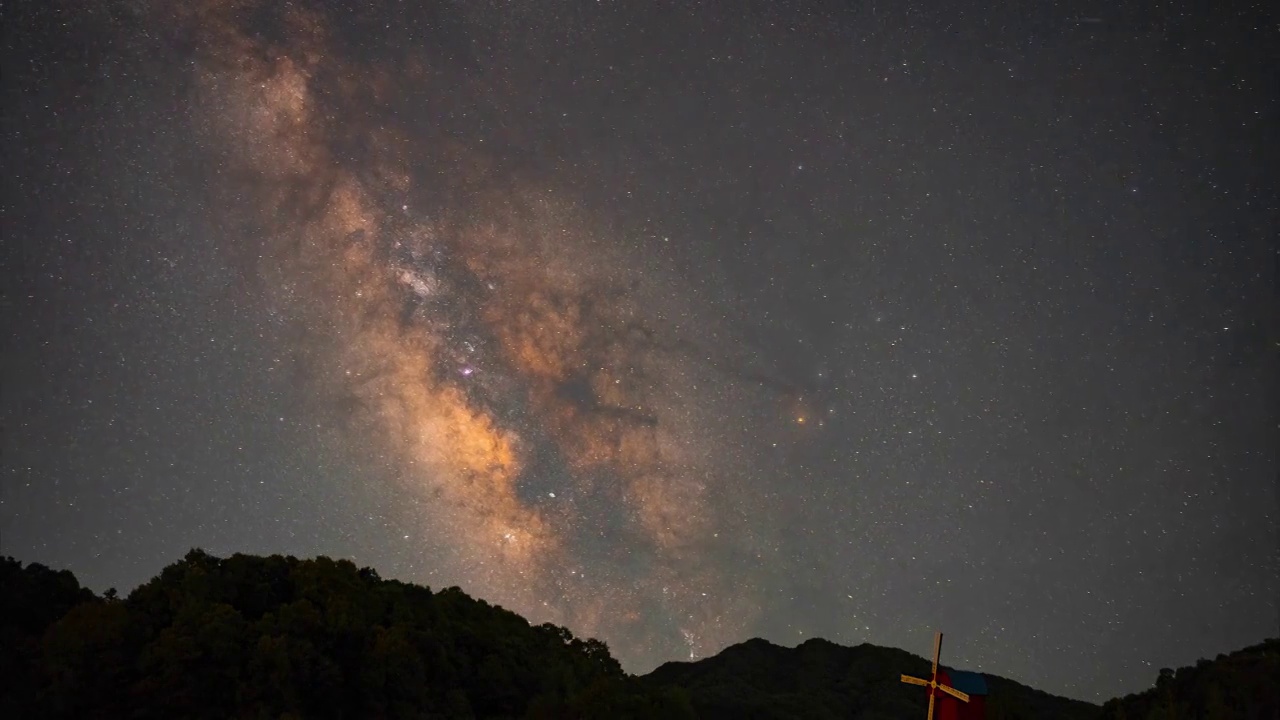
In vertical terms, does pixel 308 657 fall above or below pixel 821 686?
below

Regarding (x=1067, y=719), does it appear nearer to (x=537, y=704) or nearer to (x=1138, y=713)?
(x=1138, y=713)

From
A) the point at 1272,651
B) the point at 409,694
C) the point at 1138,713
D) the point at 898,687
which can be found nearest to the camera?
the point at 409,694

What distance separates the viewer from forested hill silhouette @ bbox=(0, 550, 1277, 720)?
2400cm

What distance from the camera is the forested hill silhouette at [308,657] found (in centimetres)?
2400

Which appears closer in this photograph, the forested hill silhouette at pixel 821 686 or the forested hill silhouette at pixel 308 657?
the forested hill silhouette at pixel 308 657

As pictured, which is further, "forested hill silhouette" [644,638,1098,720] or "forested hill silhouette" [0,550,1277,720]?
"forested hill silhouette" [644,638,1098,720]

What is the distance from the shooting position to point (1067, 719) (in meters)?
71.5

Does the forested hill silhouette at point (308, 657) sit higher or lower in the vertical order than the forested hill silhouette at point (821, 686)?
lower

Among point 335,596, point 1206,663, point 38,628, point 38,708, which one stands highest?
point 1206,663

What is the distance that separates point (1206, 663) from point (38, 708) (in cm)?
4703

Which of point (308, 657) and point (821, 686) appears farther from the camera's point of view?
point (821, 686)

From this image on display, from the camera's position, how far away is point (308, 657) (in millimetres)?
26500

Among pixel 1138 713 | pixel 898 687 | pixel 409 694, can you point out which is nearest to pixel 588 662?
pixel 409 694

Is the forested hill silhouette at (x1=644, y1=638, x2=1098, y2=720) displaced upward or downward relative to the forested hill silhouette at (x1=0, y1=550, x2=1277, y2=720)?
upward
